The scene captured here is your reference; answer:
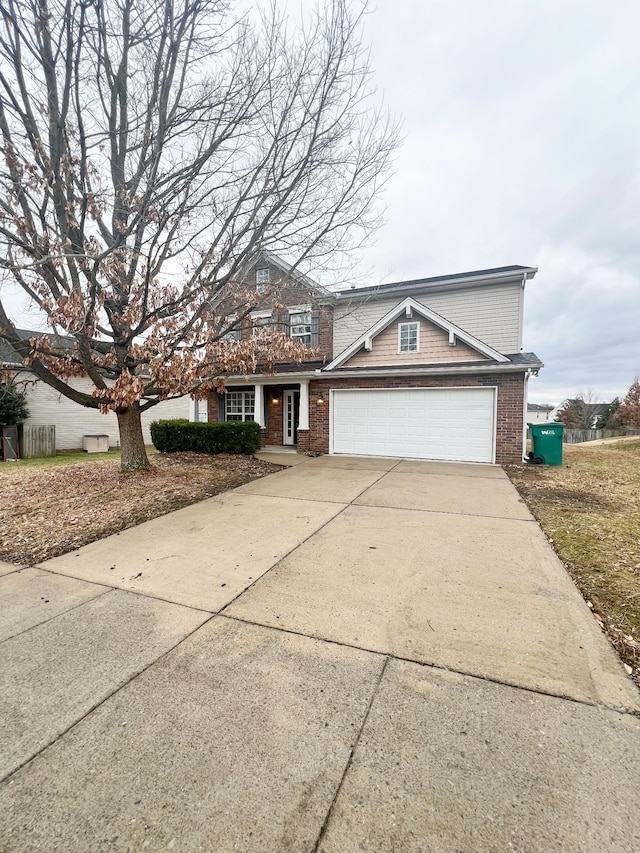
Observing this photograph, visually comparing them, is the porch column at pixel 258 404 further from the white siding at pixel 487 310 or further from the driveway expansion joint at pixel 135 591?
the driveway expansion joint at pixel 135 591

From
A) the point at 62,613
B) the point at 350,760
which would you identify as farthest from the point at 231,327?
the point at 350,760

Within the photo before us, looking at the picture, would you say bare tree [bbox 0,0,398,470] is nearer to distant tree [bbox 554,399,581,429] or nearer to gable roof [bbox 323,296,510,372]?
gable roof [bbox 323,296,510,372]

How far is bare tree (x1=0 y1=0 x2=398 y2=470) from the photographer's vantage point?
18.3 feet

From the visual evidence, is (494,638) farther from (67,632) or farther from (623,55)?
(623,55)

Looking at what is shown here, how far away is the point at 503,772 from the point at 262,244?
8.07 meters

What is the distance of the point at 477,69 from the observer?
23.7ft

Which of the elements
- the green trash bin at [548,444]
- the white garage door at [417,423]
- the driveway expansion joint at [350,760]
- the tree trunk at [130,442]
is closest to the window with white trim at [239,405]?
the white garage door at [417,423]

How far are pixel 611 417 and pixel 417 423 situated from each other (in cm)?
3736

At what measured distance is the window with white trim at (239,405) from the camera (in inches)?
551

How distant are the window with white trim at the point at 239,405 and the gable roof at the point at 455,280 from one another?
489 cm

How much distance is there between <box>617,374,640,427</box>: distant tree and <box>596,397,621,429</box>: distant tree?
0.98 m

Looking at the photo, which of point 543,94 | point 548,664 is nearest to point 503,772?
point 548,664

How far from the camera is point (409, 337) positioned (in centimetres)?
1147

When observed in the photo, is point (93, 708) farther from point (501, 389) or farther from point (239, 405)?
point (239, 405)
